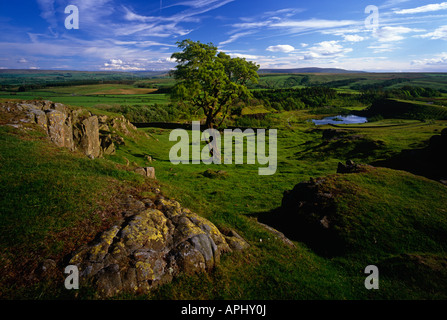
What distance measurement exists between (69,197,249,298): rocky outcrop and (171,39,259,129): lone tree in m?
25.1

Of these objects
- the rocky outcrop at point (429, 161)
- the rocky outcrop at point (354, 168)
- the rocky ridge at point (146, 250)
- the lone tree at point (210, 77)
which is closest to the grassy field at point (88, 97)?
the lone tree at point (210, 77)

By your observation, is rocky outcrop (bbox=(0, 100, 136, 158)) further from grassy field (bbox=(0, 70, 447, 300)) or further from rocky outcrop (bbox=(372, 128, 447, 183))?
rocky outcrop (bbox=(372, 128, 447, 183))

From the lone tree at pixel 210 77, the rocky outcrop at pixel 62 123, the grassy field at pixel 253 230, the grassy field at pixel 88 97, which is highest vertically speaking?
the grassy field at pixel 88 97

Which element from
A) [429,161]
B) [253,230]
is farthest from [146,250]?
[429,161]

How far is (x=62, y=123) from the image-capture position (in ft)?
63.8

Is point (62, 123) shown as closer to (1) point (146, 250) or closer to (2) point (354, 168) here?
(1) point (146, 250)

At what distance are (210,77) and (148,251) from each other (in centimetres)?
2783

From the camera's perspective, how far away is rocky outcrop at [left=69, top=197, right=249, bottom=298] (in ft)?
23.3

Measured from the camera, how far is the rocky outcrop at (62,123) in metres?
17.8

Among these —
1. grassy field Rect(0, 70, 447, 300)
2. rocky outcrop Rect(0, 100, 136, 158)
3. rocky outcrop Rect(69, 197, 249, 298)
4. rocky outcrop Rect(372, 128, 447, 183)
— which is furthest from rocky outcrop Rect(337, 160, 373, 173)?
rocky outcrop Rect(0, 100, 136, 158)

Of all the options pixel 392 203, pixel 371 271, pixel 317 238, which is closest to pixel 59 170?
pixel 317 238

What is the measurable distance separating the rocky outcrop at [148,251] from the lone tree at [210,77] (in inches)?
987

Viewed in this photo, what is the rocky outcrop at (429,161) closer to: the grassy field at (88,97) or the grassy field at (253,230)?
the grassy field at (253,230)
